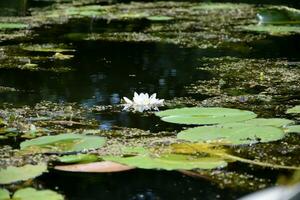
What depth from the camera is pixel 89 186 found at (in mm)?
1300

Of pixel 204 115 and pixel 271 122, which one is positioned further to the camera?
pixel 204 115

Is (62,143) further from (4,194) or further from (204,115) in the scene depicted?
(204,115)

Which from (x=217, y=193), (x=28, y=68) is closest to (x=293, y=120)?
(x=217, y=193)

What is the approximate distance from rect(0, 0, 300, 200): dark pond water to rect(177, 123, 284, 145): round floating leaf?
21cm

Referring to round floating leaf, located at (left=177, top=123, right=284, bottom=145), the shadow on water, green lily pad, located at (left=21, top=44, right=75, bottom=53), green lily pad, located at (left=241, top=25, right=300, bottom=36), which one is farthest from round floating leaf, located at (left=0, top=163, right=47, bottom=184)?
green lily pad, located at (left=241, top=25, right=300, bottom=36)

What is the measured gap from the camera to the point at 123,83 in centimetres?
258

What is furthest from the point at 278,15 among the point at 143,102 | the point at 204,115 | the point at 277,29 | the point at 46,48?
the point at 204,115

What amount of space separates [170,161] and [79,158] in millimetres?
249

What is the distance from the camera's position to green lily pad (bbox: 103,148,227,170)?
4.50ft

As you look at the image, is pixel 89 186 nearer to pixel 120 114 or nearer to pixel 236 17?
pixel 120 114

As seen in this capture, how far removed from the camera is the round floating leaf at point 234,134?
5.19 feet

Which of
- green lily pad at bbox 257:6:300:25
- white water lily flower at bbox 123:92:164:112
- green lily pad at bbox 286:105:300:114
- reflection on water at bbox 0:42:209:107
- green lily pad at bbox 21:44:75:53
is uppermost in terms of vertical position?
green lily pad at bbox 257:6:300:25

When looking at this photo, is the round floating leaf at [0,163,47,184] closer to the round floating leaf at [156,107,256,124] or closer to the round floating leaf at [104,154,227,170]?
the round floating leaf at [104,154,227,170]

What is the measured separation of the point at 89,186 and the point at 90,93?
1.09 m
